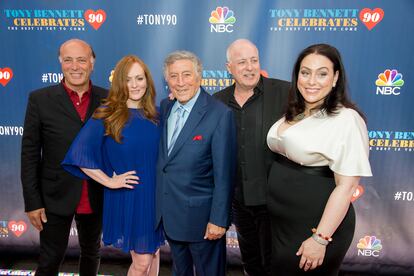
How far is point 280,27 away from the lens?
296 cm

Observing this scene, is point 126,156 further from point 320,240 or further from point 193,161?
point 320,240

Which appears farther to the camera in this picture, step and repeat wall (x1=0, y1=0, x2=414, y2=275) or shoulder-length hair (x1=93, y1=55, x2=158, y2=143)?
step and repeat wall (x1=0, y1=0, x2=414, y2=275)

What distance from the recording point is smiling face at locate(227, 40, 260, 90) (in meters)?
2.31

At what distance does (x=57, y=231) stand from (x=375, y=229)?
2704mm

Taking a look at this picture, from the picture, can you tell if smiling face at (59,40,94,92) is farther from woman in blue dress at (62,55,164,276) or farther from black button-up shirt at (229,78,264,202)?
black button-up shirt at (229,78,264,202)

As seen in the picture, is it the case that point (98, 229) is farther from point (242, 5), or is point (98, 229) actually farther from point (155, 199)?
point (242, 5)

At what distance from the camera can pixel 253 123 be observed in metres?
2.31

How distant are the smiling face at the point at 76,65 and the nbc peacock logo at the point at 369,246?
2.77 m

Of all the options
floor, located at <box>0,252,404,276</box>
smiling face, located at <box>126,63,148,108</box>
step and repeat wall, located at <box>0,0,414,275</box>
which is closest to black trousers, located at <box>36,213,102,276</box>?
floor, located at <box>0,252,404,276</box>

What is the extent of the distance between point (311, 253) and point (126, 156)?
43.7 inches

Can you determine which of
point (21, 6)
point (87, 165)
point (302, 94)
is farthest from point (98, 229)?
point (21, 6)

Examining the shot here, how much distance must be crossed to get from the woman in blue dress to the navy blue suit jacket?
11cm

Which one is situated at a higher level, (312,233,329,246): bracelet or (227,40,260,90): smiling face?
(227,40,260,90): smiling face

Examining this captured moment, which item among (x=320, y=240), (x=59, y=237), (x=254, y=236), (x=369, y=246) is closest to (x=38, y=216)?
(x=59, y=237)
